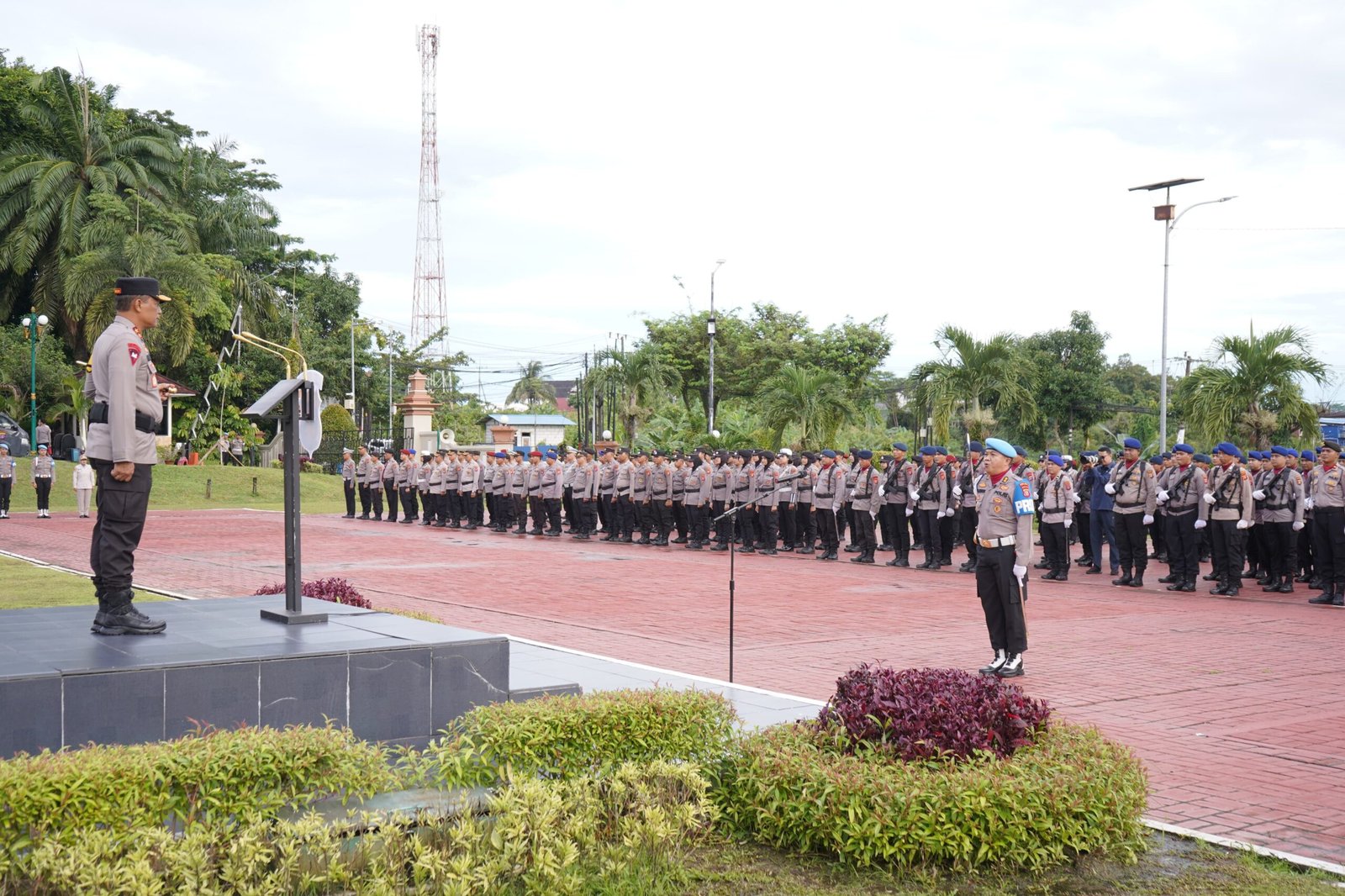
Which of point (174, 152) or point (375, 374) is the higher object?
point (174, 152)

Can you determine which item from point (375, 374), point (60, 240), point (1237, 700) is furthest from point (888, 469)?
point (375, 374)

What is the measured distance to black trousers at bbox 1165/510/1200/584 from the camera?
623 inches

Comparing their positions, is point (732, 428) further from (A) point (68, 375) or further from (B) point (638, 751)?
(B) point (638, 751)

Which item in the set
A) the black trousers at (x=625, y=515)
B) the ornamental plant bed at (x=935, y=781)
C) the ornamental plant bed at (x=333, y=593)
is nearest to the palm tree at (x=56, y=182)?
the black trousers at (x=625, y=515)

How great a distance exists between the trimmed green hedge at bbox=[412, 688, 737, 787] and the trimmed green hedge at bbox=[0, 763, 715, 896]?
0.16 meters

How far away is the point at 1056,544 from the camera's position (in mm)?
17156

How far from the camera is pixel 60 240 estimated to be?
4122cm

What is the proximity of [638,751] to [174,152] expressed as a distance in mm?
47163

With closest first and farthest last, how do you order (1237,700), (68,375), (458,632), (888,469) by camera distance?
(458,632) < (1237,700) < (888,469) < (68,375)

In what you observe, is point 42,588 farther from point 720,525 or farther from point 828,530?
point 720,525

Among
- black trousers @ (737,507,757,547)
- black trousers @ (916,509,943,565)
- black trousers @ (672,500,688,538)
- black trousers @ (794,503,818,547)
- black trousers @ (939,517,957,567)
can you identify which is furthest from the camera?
black trousers @ (672,500,688,538)

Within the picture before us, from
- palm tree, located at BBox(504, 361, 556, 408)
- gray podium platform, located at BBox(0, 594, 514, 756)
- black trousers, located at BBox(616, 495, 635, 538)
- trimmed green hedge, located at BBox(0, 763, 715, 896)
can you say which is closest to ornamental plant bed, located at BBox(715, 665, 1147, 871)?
trimmed green hedge, located at BBox(0, 763, 715, 896)

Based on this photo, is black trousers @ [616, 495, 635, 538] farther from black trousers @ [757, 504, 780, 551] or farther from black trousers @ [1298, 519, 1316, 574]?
black trousers @ [1298, 519, 1316, 574]

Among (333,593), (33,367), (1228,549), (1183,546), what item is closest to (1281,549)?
(1228,549)
